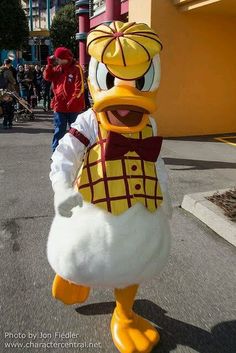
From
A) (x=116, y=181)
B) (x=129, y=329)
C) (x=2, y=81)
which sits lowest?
(x=129, y=329)

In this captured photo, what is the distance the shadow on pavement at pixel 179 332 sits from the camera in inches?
94.0

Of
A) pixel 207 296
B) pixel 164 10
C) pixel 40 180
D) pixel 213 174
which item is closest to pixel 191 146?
pixel 213 174

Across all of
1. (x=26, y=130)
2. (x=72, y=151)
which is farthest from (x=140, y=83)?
(x=26, y=130)

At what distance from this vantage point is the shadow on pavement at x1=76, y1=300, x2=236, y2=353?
2.39m

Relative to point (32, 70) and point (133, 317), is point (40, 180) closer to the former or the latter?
point (133, 317)

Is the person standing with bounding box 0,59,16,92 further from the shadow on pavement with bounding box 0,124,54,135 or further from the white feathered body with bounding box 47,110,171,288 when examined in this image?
the white feathered body with bounding box 47,110,171,288

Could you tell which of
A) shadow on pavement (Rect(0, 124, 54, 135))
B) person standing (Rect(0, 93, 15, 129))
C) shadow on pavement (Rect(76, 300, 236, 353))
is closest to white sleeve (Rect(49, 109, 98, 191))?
shadow on pavement (Rect(76, 300, 236, 353))

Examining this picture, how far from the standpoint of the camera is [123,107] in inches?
79.9

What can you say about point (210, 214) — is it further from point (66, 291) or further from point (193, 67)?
point (193, 67)

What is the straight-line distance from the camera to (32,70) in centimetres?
1409

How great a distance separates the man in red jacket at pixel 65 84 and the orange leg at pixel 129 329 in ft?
13.5

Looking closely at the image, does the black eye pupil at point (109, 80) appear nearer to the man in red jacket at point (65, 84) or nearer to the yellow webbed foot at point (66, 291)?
the yellow webbed foot at point (66, 291)

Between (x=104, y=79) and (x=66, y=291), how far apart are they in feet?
4.11

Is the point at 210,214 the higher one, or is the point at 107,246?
the point at 107,246
